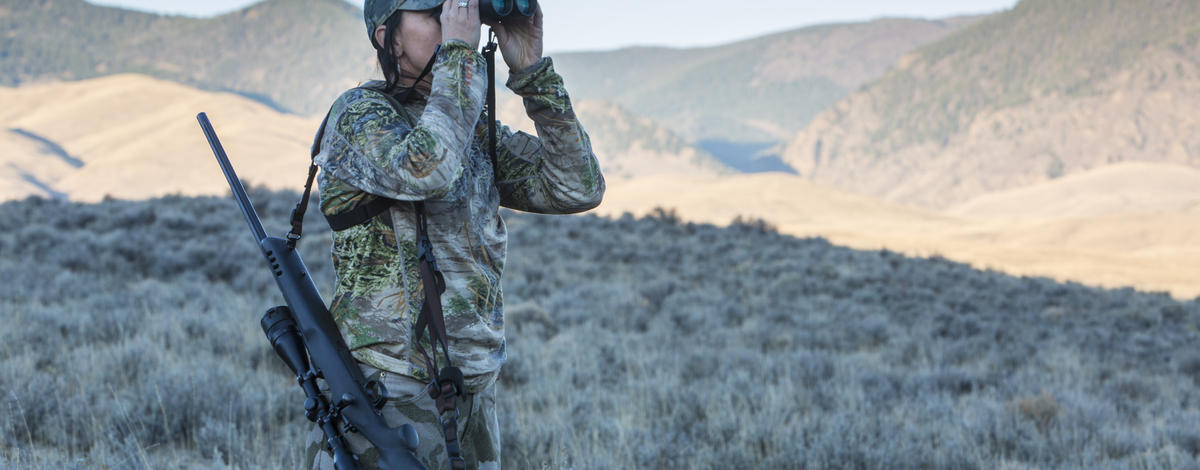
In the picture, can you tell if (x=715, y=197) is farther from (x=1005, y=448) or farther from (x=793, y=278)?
(x=1005, y=448)

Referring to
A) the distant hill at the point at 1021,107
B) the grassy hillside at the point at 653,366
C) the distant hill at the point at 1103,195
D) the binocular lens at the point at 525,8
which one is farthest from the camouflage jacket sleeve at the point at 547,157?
the distant hill at the point at 1021,107

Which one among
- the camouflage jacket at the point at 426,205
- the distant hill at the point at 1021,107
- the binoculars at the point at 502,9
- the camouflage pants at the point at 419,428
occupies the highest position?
the distant hill at the point at 1021,107

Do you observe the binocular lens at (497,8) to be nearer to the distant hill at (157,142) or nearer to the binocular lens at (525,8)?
the binocular lens at (525,8)

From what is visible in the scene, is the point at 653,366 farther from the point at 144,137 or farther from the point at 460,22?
the point at 144,137

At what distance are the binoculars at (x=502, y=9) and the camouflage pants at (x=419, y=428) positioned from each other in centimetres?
83

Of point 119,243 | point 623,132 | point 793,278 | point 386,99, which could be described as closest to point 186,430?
point 386,99

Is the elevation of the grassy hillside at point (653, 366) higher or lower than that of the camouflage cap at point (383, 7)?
lower

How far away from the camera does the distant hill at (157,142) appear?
64.2 m

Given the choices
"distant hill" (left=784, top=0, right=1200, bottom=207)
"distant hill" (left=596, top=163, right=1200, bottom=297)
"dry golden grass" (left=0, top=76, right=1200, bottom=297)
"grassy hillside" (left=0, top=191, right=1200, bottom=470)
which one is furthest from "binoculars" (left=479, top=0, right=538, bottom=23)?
"distant hill" (left=784, top=0, right=1200, bottom=207)

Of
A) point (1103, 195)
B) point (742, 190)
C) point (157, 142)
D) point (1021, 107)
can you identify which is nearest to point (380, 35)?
point (742, 190)

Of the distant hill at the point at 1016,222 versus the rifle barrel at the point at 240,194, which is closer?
the rifle barrel at the point at 240,194

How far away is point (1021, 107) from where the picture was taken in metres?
132

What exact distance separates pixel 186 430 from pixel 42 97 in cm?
14288

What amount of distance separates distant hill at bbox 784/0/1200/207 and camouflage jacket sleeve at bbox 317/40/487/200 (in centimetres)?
12366
